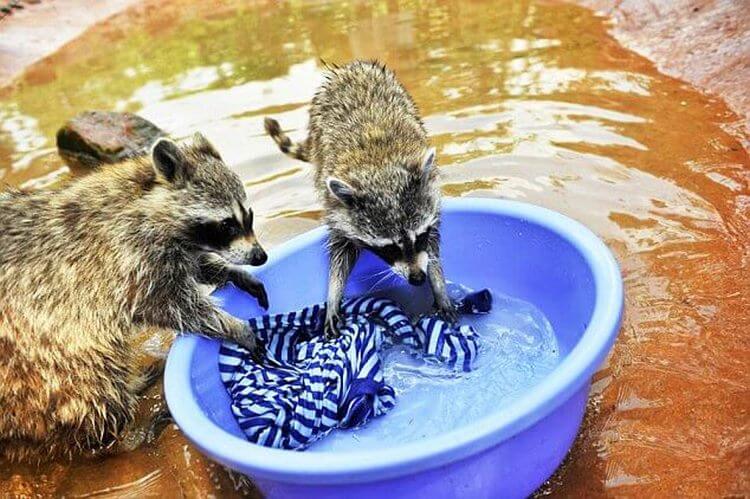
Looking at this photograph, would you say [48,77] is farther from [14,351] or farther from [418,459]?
[418,459]

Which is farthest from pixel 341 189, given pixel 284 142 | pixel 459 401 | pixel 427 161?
pixel 284 142

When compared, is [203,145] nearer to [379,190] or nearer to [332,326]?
[379,190]

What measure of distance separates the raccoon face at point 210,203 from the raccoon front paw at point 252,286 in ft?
0.36

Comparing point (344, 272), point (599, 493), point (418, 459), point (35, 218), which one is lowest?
point (599, 493)

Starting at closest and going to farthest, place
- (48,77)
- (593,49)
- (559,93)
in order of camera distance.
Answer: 1. (559,93)
2. (593,49)
3. (48,77)

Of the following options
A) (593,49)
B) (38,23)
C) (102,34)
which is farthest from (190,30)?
(593,49)

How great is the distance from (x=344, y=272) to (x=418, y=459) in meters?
1.33

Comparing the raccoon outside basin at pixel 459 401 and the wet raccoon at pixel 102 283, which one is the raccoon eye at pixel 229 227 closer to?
the wet raccoon at pixel 102 283

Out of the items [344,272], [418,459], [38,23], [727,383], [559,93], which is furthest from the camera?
[38,23]

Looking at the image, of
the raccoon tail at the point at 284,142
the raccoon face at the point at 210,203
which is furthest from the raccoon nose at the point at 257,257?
the raccoon tail at the point at 284,142

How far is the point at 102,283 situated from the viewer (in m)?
2.66

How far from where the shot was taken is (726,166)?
376 cm

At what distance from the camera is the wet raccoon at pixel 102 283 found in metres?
2.52

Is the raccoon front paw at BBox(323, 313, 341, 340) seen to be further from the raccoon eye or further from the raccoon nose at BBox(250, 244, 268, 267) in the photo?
the raccoon eye
